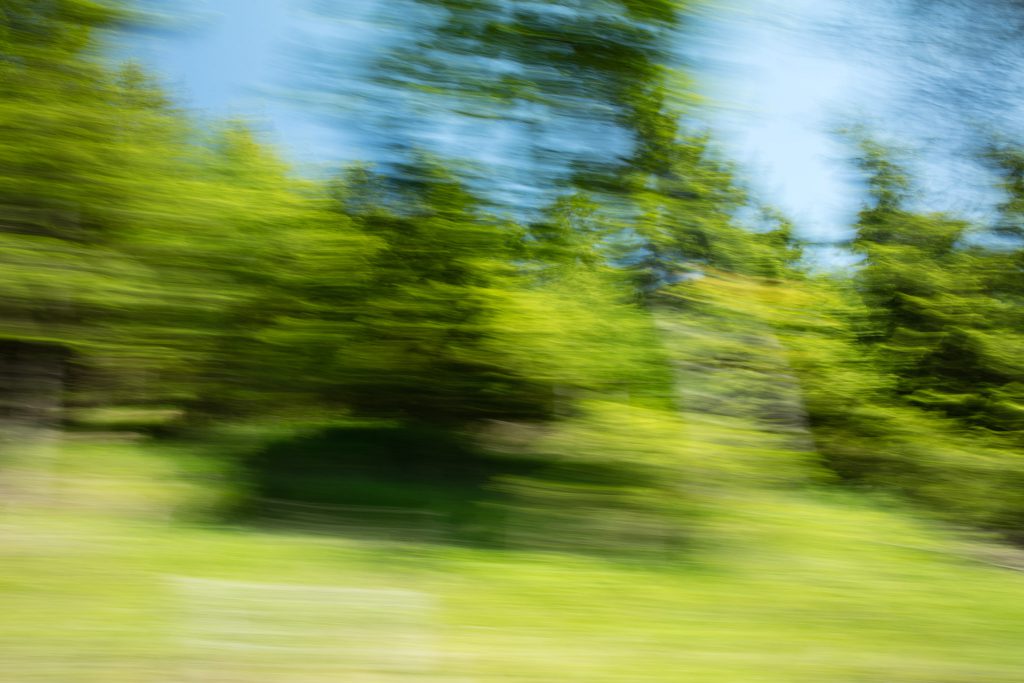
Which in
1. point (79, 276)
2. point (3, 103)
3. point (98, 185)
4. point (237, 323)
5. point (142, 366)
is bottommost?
point (142, 366)

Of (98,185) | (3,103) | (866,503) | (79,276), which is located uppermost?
(3,103)

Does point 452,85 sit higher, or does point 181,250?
point 452,85

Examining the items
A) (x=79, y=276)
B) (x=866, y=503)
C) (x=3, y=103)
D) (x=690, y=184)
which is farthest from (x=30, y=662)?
(x=866, y=503)

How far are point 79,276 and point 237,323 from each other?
50.6 inches

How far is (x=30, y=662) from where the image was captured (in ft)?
12.1

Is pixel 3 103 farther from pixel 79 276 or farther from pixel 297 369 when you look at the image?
pixel 297 369

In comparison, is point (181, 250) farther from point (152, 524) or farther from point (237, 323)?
point (152, 524)

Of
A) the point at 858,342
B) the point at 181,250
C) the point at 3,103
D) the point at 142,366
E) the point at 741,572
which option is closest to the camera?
the point at 741,572

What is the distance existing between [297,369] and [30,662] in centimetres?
428

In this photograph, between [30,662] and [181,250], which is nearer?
[30,662]

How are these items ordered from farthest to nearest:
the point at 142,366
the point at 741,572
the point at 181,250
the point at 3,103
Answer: the point at 142,366, the point at 181,250, the point at 3,103, the point at 741,572

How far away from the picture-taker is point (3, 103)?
22.3 ft

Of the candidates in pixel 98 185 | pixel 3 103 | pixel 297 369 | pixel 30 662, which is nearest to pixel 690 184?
pixel 297 369

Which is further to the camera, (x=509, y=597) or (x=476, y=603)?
(x=509, y=597)
